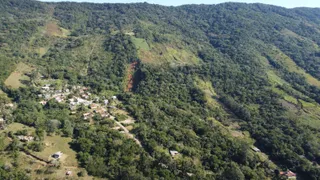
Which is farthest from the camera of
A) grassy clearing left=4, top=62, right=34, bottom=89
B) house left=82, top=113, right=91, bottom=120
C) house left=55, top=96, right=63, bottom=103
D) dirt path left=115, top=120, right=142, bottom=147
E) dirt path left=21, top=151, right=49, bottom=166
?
grassy clearing left=4, top=62, right=34, bottom=89

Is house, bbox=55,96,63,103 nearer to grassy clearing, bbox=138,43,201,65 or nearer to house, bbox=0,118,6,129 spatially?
house, bbox=0,118,6,129

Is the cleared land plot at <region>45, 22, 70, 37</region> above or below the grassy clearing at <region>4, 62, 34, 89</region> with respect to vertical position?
above

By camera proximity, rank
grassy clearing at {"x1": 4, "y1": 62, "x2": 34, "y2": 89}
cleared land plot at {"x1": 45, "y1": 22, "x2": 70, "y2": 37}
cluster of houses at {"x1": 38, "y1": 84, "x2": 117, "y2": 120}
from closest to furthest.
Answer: cluster of houses at {"x1": 38, "y1": 84, "x2": 117, "y2": 120} < grassy clearing at {"x1": 4, "y1": 62, "x2": 34, "y2": 89} < cleared land plot at {"x1": 45, "y1": 22, "x2": 70, "y2": 37}

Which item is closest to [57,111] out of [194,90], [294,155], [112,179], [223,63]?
[112,179]

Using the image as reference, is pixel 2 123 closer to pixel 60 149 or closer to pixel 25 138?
pixel 25 138

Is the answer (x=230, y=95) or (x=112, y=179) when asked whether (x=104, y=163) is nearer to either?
(x=112, y=179)

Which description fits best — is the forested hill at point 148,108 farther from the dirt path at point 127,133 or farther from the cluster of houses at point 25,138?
the dirt path at point 127,133

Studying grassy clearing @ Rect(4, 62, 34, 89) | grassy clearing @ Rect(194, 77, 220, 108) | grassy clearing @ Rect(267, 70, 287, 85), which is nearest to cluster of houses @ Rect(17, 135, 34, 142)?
grassy clearing @ Rect(4, 62, 34, 89)
